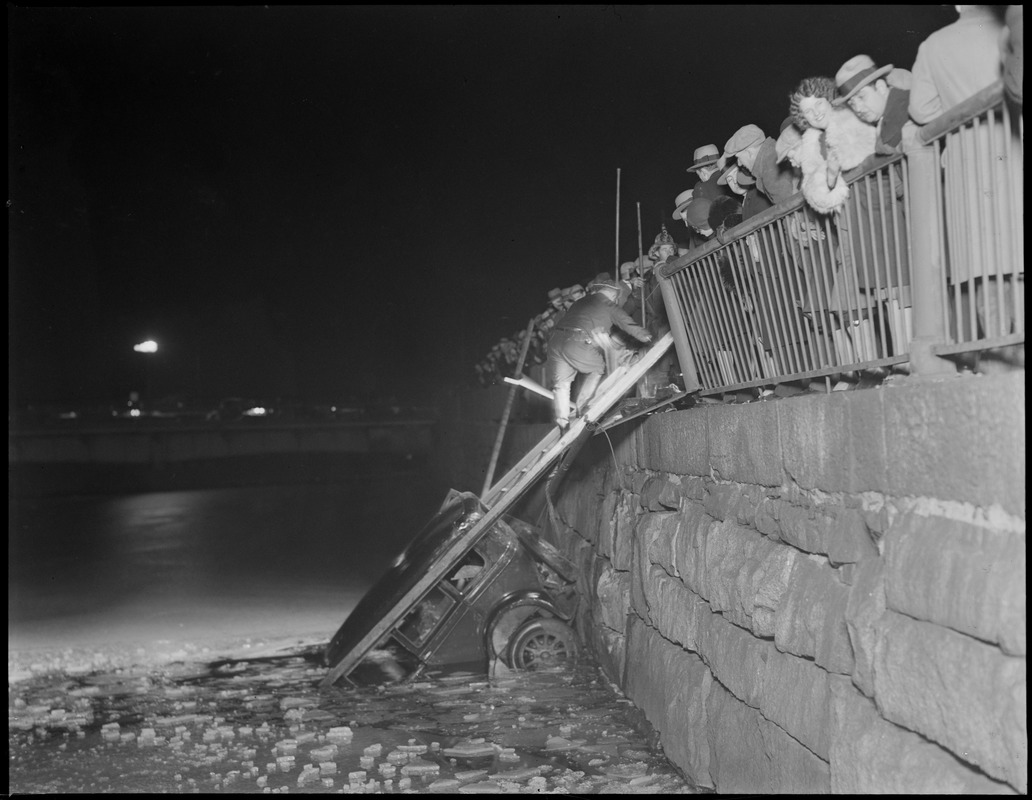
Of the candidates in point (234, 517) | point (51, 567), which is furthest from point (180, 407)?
point (51, 567)

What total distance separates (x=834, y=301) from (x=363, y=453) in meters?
39.3

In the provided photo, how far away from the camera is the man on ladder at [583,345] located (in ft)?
27.6

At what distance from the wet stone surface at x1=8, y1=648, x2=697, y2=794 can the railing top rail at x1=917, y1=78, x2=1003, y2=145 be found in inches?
133

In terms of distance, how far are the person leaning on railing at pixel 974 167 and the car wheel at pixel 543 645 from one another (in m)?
4.96

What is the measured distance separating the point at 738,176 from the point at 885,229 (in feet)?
7.39

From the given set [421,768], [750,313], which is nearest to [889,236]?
[750,313]

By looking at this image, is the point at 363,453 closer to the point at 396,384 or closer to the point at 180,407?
the point at 396,384

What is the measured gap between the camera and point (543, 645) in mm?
8297

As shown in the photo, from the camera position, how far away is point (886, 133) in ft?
13.8

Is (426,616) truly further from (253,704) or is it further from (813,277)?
(813,277)

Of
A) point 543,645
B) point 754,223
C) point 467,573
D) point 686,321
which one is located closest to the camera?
point 754,223

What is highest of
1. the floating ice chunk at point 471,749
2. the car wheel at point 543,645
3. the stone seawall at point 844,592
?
the stone seawall at point 844,592

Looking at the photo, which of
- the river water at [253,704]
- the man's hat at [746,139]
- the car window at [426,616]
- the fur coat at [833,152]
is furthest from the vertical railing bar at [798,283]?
the car window at [426,616]

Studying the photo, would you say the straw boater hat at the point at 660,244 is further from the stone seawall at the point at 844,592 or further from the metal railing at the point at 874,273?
the stone seawall at the point at 844,592
